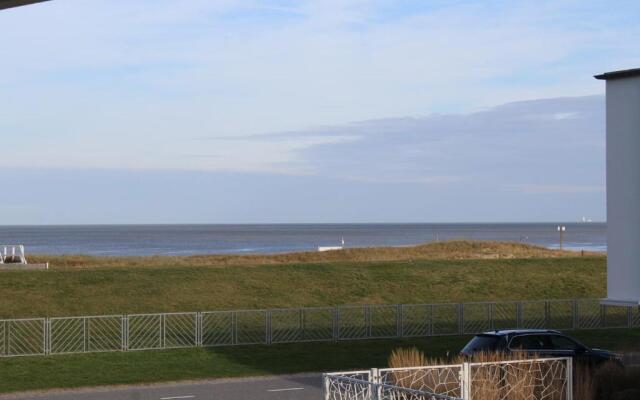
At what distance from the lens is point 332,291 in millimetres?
38000

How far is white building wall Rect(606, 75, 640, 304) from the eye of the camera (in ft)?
57.5

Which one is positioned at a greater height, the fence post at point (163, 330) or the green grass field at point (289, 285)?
the green grass field at point (289, 285)

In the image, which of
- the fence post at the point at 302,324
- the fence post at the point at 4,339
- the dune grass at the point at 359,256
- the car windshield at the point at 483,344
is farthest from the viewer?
the dune grass at the point at 359,256

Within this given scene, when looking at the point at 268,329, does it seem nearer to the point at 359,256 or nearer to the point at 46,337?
the point at 46,337

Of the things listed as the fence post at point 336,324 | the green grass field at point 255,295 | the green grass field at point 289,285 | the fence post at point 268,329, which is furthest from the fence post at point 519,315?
the fence post at point 268,329

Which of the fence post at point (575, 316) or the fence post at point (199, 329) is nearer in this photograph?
the fence post at point (199, 329)

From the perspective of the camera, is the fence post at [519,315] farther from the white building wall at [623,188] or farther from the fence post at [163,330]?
the white building wall at [623,188]

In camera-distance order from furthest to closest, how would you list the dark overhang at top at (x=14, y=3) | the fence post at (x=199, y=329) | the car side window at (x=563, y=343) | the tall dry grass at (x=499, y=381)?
1. the fence post at (x=199, y=329)
2. the car side window at (x=563, y=343)
3. the tall dry grass at (x=499, y=381)
4. the dark overhang at top at (x=14, y=3)

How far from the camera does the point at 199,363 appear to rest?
1008 inches

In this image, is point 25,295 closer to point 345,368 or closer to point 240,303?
point 240,303

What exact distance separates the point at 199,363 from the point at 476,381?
38.3 ft

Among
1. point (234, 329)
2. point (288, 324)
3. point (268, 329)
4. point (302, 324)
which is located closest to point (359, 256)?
point (302, 324)

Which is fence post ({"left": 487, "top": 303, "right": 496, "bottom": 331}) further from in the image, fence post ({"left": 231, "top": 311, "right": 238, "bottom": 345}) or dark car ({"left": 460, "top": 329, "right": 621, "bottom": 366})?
dark car ({"left": 460, "top": 329, "right": 621, "bottom": 366})

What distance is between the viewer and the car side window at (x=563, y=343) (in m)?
22.1
